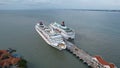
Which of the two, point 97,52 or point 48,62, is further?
point 97,52

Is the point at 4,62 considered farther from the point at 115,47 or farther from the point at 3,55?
the point at 115,47

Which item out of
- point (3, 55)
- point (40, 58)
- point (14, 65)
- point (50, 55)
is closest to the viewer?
point (14, 65)

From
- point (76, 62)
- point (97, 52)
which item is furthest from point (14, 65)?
point (97, 52)

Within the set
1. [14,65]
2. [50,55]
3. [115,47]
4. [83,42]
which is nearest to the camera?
[14,65]

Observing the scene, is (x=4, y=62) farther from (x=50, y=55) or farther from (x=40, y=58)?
(x=50, y=55)

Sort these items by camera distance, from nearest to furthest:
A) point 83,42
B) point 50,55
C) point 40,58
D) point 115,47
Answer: point 40,58 < point 50,55 < point 115,47 < point 83,42

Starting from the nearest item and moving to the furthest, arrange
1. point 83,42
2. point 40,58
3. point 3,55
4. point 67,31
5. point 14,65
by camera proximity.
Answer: point 14,65, point 3,55, point 40,58, point 83,42, point 67,31

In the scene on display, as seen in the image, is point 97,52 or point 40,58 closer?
point 40,58

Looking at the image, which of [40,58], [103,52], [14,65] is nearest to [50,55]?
[40,58]

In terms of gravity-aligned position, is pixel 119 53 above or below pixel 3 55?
below
